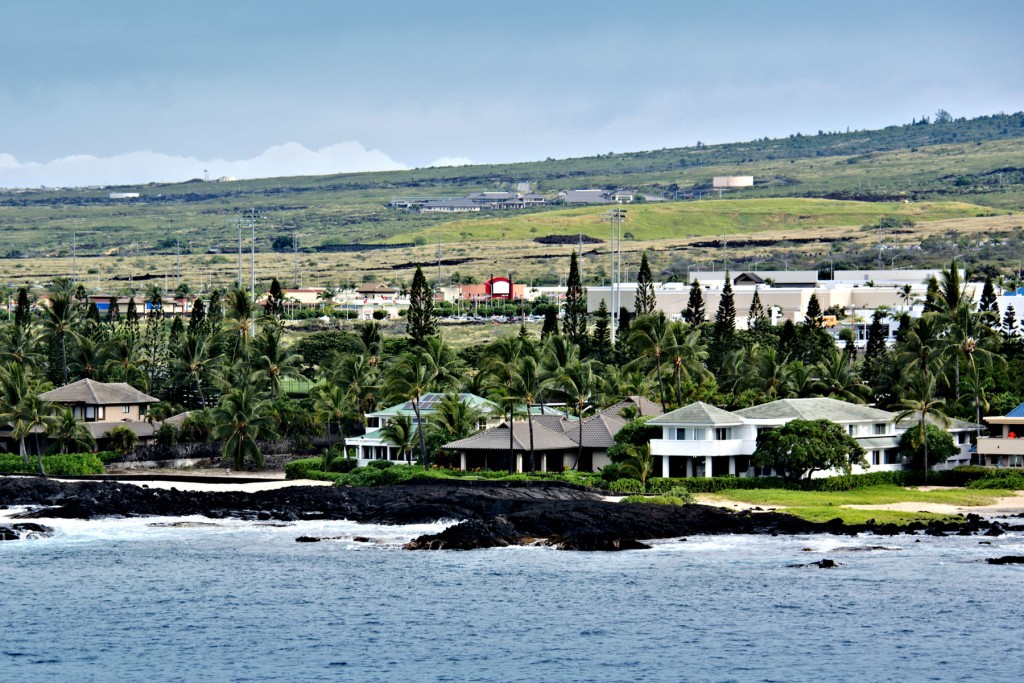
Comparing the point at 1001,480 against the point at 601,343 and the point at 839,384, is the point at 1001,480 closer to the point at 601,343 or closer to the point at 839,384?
the point at 839,384

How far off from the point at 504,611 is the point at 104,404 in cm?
5107

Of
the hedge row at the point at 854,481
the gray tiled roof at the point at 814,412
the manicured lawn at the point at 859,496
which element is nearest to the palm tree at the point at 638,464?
the hedge row at the point at 854,481

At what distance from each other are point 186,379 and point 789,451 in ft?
154

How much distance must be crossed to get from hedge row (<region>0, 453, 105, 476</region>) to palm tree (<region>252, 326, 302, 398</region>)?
12.3 meters

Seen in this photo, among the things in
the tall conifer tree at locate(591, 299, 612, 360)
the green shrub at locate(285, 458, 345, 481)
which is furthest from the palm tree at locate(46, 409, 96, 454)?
the tall conifer tree at locate(591, 299, 612, 360)

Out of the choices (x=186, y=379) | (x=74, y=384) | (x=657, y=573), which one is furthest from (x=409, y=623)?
(x=186, y=379)

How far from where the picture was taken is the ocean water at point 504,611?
4300 cm

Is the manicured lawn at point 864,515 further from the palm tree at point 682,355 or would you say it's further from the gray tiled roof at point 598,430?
the palm tree at point 682,355

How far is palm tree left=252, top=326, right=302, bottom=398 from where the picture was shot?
9738cm

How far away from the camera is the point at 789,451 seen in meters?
74.0

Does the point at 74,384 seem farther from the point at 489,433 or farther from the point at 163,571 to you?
the point at 163,571

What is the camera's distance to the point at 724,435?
76312 mm

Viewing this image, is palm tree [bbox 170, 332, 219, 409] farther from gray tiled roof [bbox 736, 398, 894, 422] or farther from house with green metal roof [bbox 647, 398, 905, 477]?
gray tiled roof [bbox 736, 398, 894, 422]

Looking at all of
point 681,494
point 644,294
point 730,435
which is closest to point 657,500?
point 681,494
